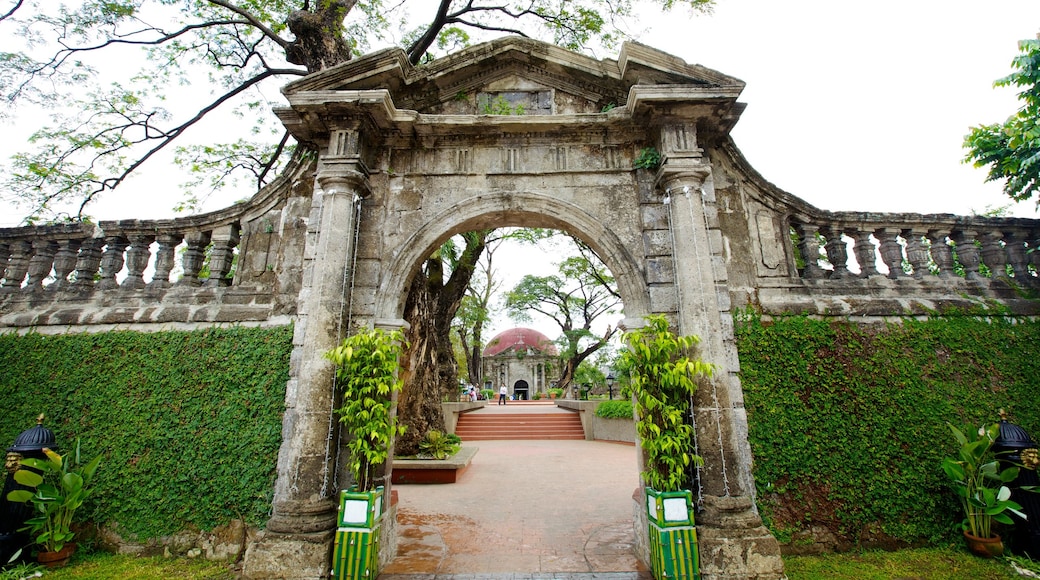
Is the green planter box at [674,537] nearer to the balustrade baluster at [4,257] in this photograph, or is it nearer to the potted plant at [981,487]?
the potted plant at [981,487]

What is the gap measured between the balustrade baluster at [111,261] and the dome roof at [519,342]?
25.5 meters

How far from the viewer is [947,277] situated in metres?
4.46

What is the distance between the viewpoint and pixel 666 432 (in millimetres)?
3424

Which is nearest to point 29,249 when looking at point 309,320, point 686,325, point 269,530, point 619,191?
point 309,320

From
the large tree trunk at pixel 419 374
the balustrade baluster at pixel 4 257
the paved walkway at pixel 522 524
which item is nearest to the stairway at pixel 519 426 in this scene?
the paved walkway at pixel 522 524

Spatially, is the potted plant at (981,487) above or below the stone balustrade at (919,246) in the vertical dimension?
below

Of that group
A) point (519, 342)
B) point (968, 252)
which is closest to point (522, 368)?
point (519, 342)

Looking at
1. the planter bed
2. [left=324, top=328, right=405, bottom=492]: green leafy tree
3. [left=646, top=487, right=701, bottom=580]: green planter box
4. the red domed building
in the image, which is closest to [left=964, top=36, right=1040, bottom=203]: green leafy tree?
[left=646, top=487, right=701, bottom=580]: green planter box

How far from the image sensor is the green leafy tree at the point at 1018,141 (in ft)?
13.6

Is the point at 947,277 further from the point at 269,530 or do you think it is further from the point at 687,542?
the point at 269,530

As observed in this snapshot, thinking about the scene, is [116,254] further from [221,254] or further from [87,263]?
[221,254]

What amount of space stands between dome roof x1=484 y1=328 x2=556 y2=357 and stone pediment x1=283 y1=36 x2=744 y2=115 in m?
25.1

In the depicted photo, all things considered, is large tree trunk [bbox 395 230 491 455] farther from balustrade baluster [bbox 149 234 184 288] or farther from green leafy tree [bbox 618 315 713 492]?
green leafy tree [bbox 618 315 713 492]

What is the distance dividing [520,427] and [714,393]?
10.5 meters
